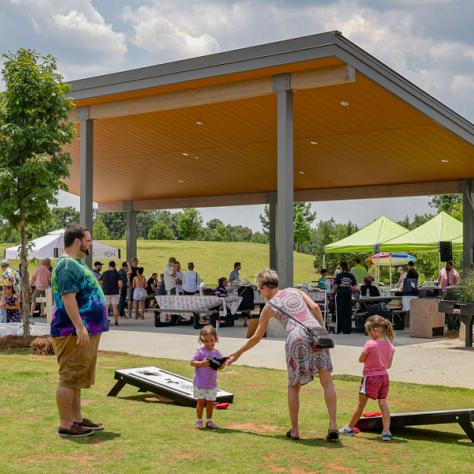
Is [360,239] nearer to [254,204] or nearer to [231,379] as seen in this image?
[254,204]

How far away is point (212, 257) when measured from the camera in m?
69.3

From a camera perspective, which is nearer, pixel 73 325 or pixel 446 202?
pixel 73 325

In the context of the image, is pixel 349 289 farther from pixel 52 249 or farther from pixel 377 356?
pixel 52 249

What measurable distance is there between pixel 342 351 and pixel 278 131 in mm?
4834

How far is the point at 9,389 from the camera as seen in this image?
8.41 m

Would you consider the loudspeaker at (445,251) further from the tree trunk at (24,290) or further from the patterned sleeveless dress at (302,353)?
the patterned sleeveless dress at (302,353)

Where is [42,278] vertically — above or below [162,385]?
above

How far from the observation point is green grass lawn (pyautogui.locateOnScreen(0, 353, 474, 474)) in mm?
5305

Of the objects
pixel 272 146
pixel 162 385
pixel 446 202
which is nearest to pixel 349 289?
pixel 272 146

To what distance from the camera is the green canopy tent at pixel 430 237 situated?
26.3 m

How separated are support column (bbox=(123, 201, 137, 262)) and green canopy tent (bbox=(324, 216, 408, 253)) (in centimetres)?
871

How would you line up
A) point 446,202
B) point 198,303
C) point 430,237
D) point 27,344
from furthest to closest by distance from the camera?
point 446,202, point 430,237, point 198,303, point 27,344

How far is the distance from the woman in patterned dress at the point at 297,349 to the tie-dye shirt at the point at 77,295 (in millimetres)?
1321

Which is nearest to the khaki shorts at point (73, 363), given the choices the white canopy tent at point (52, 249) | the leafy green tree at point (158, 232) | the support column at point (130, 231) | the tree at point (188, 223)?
the white canopy tent at point (52, 249)
